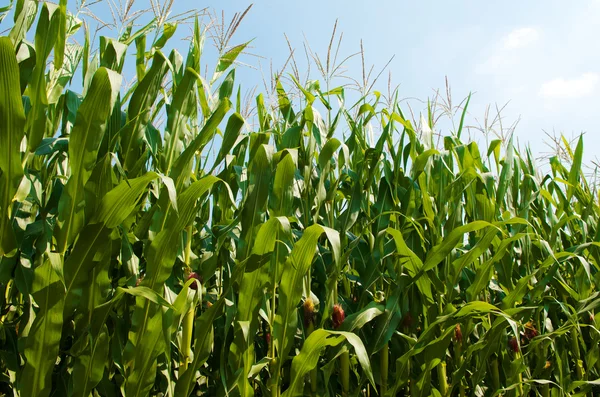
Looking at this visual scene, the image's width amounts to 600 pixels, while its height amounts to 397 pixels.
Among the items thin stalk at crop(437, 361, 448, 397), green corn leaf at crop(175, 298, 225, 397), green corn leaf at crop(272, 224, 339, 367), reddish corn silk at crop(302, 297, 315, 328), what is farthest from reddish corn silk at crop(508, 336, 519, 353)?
green corn leaf at crop(175, 298, 225, 397)

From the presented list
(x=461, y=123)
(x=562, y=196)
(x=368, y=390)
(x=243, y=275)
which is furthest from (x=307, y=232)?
(x=562, y=196)

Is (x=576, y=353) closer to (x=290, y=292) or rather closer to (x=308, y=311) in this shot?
(x=308, y=311)

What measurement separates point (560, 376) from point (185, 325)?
1.25 m

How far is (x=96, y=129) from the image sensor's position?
1.04 meters

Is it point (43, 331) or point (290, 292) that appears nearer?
point (43, 331)

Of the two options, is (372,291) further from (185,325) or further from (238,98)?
(238,98)

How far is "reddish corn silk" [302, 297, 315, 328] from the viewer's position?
1393mm

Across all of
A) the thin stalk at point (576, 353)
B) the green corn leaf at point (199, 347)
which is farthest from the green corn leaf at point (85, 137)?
the thin stalk at point (576, 353)

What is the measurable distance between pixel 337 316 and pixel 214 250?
1.34ft

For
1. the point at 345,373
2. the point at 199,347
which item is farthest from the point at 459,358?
the point at 199,347

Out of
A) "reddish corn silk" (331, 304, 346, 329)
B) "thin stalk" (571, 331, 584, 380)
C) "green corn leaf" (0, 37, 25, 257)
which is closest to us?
"green corn leaf" (0, 37, 25, 257)

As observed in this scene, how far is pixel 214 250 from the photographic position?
4.82 ft

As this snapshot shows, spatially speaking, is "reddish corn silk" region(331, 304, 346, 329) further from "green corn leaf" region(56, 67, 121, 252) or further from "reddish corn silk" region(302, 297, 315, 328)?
"green corn leaf" region(56, 67, 121, 252)

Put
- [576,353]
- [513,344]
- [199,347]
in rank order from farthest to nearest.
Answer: [576,353], [513,344], [199,347]
